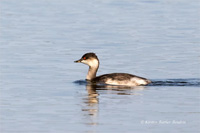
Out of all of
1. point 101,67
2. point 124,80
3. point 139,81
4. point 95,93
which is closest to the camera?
point 95,93

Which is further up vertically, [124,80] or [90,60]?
[90,60]

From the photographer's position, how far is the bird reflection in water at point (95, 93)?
51.3ft

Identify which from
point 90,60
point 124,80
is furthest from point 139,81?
point 90,60

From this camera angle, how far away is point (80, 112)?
16.1 metres

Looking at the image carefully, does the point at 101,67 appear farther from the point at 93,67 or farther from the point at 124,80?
the point at 124,80

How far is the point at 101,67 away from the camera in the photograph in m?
24.4

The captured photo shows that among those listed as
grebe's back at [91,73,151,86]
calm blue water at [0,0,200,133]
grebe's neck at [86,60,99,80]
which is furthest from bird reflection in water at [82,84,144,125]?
grebe's neck at [86,60,99,80]

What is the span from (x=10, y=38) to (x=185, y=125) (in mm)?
17329

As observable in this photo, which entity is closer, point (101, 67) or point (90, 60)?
point (90, 60)

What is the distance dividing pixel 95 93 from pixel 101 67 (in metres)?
5.34

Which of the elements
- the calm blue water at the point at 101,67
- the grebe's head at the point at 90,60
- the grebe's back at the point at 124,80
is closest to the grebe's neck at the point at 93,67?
the grebe's head at the point at 90,60

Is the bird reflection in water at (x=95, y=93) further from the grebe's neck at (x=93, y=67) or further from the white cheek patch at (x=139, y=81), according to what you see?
the grebe's neck at (x=93, y=67)

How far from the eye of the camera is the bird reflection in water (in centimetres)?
1562

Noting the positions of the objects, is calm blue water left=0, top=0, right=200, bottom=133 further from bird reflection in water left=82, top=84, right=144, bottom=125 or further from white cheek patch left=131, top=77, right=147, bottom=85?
white cheek patch left=131, top=77, right=147, bottom=85
